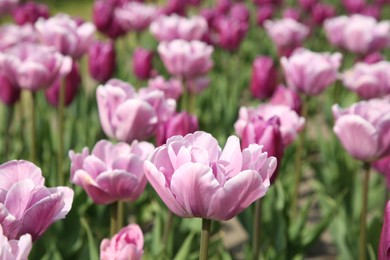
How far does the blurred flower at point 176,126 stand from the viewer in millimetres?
1562

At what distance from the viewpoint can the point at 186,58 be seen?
265cm

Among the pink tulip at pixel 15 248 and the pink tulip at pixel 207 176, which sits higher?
the pink tulip at pixel 207 176

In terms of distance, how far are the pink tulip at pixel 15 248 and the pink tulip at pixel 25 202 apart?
85mm

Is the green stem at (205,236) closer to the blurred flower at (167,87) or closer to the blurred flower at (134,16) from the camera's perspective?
the blurred flower at (167,87)

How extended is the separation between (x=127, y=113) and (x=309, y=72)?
86cm

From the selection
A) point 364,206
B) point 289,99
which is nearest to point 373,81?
point 289,99

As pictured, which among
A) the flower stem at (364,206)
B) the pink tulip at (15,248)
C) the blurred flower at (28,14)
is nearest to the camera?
the pink tulip at (15,248)

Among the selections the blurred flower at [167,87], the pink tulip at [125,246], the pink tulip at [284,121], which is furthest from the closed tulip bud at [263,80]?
the pink tulip at [125,246]

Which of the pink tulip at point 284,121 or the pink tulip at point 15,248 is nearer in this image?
the pink tulip at point 15,248

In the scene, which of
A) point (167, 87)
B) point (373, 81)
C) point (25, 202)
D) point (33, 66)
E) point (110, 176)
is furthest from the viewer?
point (167, 87)

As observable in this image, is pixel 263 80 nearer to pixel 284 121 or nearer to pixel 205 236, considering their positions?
pixel 284 121

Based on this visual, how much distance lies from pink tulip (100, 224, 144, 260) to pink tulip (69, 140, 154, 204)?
143 mm

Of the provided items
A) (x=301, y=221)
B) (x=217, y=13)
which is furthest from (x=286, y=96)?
(x=217, y=13)

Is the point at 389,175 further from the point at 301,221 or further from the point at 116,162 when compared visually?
the point at 116,162
